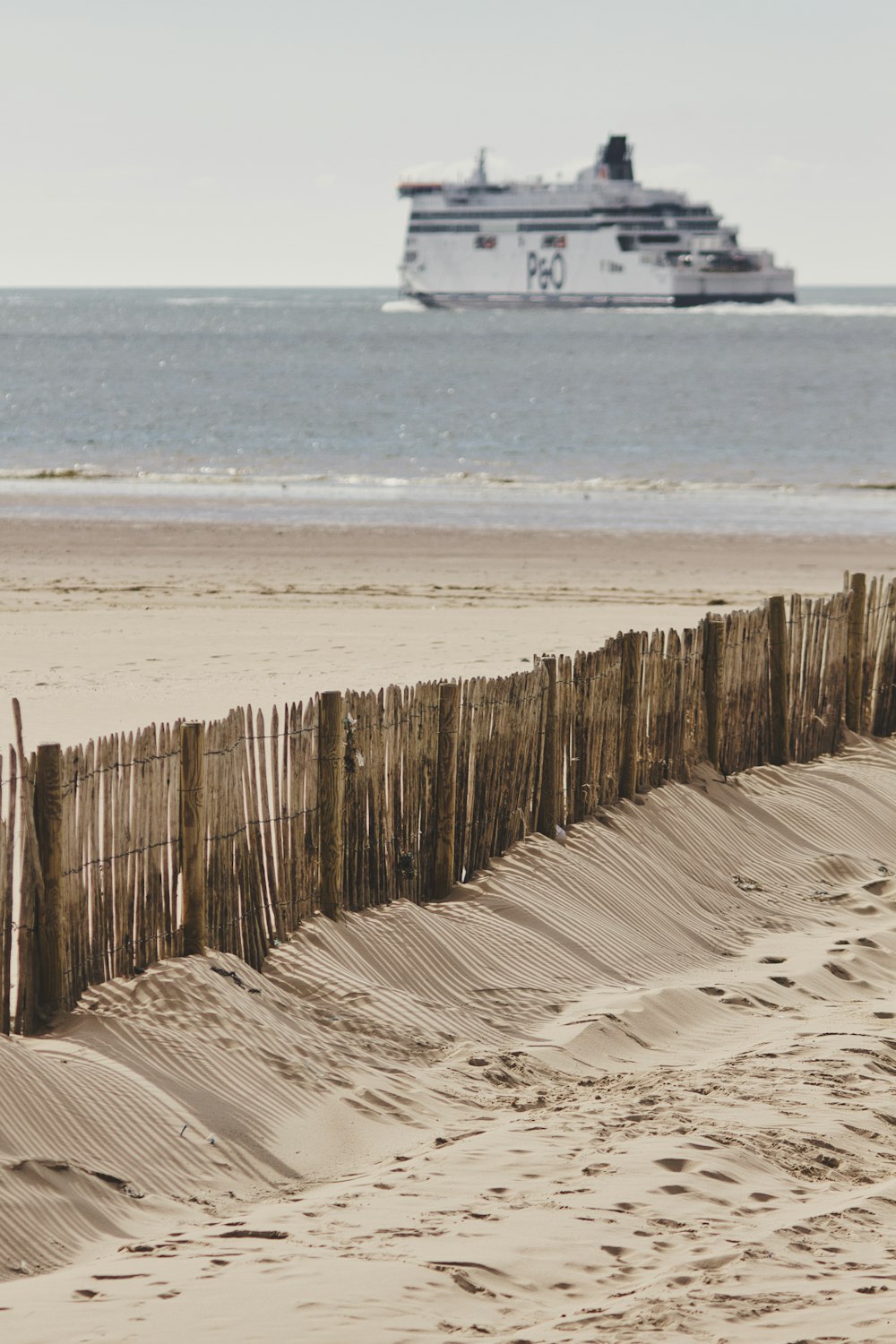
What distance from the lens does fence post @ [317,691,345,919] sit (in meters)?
5.12

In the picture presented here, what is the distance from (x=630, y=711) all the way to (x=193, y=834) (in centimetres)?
238

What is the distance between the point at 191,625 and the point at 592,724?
5606 mm

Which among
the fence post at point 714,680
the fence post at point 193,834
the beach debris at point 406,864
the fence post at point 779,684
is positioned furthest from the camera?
the fence post at point 779,684

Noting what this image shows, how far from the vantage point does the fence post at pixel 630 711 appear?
6457 millimetres

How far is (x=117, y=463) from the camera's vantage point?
93.0 feet

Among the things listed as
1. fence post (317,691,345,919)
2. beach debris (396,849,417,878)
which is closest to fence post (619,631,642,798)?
beach debris (396,849,417,878)

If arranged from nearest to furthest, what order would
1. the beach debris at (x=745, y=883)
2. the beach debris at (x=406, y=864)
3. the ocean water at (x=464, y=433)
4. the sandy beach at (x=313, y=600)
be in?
the beach debris at (x=406, y=864) < the beach debris at (x=745, y=883) < the sandy beach at (x=313, y=600) < the ocean water at (x=464, y=433)

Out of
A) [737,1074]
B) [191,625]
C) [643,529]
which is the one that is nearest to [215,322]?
[643,529]

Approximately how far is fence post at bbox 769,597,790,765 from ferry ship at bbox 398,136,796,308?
93536 mm

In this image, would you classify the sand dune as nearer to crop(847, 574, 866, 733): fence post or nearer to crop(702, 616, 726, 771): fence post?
crop(702, 616, 726, 771): fence post

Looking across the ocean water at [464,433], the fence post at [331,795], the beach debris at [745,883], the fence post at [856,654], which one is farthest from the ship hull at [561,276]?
the fence post at [331,795]

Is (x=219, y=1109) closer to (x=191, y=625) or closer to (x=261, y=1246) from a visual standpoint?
(x=261, y=1246)

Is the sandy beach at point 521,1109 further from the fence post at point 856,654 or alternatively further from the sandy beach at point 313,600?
the sandy beach at point 313,600

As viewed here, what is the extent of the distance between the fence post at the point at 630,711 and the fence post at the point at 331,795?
5.42 ft
